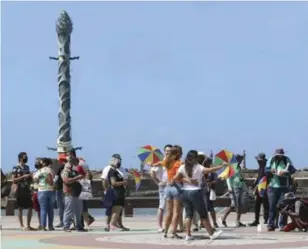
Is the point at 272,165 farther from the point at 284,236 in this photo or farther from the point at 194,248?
the point at 194,248

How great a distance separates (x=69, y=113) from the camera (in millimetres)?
84062

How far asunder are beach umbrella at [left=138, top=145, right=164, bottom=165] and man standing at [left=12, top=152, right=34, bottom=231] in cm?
255

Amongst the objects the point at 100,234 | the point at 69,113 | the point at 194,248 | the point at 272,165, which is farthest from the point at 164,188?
the point at 69,113

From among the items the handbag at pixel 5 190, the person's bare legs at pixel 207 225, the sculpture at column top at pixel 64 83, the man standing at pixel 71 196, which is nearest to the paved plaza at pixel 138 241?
the person's bare legs at pixel 207 225

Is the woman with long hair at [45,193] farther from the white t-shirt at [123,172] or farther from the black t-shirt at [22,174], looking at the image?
the white t-shirt at [123,172]

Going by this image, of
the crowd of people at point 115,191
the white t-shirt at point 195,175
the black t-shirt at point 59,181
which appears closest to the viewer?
the white t-shirt at point 195,175

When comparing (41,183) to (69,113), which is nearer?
(41,183)

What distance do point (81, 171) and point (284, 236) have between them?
455 cm

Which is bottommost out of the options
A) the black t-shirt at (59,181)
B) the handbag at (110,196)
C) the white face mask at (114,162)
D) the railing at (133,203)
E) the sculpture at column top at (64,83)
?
the railing at (133,203)

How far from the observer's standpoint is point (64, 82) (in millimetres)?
84062

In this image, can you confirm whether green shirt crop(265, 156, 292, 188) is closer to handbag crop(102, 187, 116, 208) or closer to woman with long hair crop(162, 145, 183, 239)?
woman with long hair crop(162, 145, 183, 239)

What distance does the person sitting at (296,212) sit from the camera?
596 inches

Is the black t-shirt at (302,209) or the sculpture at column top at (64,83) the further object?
the sculpture at column top at (64,83)

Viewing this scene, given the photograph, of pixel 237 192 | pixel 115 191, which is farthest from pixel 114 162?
pixel 237 192
